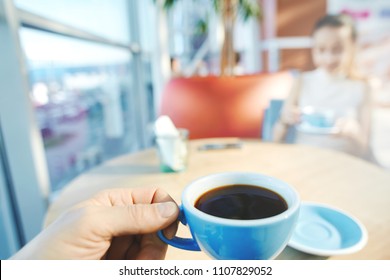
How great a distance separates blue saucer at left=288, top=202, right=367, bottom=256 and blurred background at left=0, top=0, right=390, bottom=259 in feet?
2.30

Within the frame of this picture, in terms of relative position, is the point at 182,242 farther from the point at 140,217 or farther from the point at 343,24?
the point at 343,24

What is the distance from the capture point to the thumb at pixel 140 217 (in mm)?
284

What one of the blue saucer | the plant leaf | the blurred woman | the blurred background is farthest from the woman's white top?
the plant leaf

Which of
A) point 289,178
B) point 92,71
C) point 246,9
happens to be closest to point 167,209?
point 289,178

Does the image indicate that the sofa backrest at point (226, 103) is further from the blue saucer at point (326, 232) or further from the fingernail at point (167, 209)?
the fingernail at point (167, 209)

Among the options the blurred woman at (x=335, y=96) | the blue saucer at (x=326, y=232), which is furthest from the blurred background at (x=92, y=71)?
the blue saucer at (x=326, y=232)

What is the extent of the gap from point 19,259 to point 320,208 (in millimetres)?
372

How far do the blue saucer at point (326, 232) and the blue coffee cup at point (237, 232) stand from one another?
0.27ft

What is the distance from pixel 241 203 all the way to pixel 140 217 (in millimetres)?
106

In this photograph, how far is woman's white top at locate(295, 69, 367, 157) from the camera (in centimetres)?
104

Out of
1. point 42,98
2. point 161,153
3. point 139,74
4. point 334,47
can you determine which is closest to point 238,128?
point 334,47

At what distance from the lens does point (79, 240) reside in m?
0.29

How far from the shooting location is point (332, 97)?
44.4 inches
